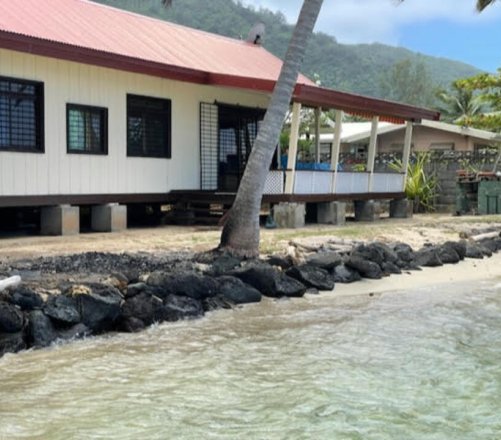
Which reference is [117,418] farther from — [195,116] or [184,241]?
[195,116]

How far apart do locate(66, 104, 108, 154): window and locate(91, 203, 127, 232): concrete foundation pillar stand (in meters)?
1.19

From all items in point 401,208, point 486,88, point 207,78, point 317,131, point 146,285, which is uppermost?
point 486,88

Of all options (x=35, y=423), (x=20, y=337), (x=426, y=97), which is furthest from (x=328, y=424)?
(x=426, y=97)

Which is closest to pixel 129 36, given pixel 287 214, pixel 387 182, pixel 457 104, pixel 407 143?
pixel 287 214

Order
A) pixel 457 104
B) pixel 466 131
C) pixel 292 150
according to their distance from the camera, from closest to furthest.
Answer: pixel 292 150 → pixel 466 131 → pixel 457 104

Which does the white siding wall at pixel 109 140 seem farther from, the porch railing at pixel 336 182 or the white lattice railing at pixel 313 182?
the white lattice railing at pixel 313 182

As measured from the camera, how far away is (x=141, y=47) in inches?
652

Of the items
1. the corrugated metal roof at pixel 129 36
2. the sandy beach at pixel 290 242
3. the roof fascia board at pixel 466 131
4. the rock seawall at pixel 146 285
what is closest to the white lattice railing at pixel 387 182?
the sandy beach at pixel 290 242

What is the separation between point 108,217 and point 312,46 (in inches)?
2634

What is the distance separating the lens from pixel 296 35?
11820 millimetres

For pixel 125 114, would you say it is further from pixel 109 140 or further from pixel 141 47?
pixel 141 47

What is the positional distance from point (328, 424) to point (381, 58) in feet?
305

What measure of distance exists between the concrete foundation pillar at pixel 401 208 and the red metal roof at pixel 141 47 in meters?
2.64

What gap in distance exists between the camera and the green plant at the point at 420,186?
82.2 ft
